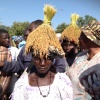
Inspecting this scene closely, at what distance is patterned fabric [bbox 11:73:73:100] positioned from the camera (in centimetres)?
304

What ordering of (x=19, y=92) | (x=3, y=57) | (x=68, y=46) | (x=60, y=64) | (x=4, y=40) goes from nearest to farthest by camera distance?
(x=19, y=92)
(x=60, y=64)
(x=68, y=46)
(x=3, y=57)
(x=4, y=40)

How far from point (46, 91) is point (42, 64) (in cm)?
28

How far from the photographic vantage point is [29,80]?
3.14m

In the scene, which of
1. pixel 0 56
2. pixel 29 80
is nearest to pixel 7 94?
pixel 0 56

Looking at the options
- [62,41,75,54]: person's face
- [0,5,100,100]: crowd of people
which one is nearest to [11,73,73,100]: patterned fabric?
[0,5,100,100]: crowd of people

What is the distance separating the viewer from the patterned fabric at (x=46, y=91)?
3.04m

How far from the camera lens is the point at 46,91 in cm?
306

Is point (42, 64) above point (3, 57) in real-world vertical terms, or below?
below

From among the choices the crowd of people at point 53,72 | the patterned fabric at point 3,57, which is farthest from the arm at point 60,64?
the patterned fabric at point 3,57

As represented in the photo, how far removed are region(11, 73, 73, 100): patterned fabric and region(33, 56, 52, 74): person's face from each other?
161mm

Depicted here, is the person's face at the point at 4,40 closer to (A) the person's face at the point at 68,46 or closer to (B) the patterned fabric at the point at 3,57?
(B) the patterned fabric at the point at 3,57

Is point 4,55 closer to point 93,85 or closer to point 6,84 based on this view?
point 6,84

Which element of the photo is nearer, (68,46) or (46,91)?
(46,91)

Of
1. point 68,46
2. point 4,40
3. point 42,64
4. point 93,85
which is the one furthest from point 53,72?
point 4,40
